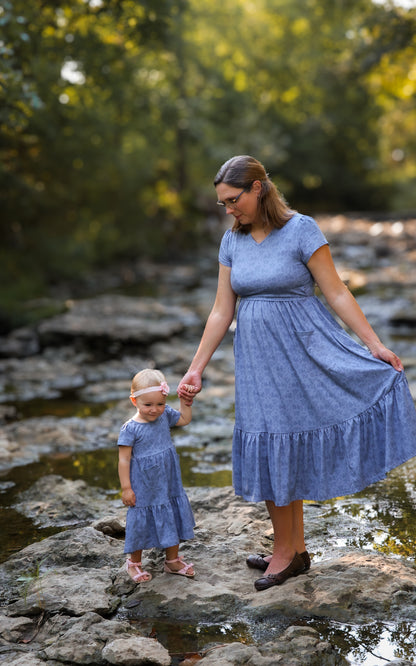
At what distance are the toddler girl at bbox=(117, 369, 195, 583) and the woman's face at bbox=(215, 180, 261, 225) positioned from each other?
941mm

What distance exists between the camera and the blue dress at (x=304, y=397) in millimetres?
3529

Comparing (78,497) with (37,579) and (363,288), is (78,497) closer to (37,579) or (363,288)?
(37,579)

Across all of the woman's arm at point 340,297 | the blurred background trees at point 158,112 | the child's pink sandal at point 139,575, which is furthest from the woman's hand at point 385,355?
the blurred background trees at point 158,112

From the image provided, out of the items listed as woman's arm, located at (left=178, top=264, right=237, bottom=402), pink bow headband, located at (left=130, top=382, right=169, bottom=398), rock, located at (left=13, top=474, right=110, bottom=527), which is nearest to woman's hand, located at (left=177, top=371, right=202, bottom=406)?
woman's arm, located at (left=178, top=264, right=237, bottom=402)

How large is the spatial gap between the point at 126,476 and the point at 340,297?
143 cm

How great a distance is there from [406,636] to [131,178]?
19.4 metres

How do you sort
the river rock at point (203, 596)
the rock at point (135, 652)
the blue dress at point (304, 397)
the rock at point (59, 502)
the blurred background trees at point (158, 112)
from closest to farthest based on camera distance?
the rock at point (135, 652)
the river rock at point (203, 596)
the blue dress at point (304, 397)
the rock at point (59, 502)
the blurred background trees at point (158, 112)

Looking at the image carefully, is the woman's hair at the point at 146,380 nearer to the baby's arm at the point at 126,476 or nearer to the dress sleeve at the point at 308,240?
the baby's arm at the point at 126,476

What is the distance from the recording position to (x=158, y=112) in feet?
67.1

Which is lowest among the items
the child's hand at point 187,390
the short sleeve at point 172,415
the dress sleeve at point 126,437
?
the dress sleeve at point 126,437

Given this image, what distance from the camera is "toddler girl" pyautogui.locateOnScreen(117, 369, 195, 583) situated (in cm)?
377

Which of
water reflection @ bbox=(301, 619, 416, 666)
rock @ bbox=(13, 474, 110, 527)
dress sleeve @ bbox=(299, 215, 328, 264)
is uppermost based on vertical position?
dress sleeve @ bbox=(299, 215, 328, 264)

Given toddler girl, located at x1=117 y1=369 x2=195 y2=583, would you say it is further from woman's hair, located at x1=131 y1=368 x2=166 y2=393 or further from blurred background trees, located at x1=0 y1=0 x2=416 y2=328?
blurred background trees, located at x1=0 y1=0 x2=416 y2=328

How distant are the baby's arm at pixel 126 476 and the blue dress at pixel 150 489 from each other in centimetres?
4
